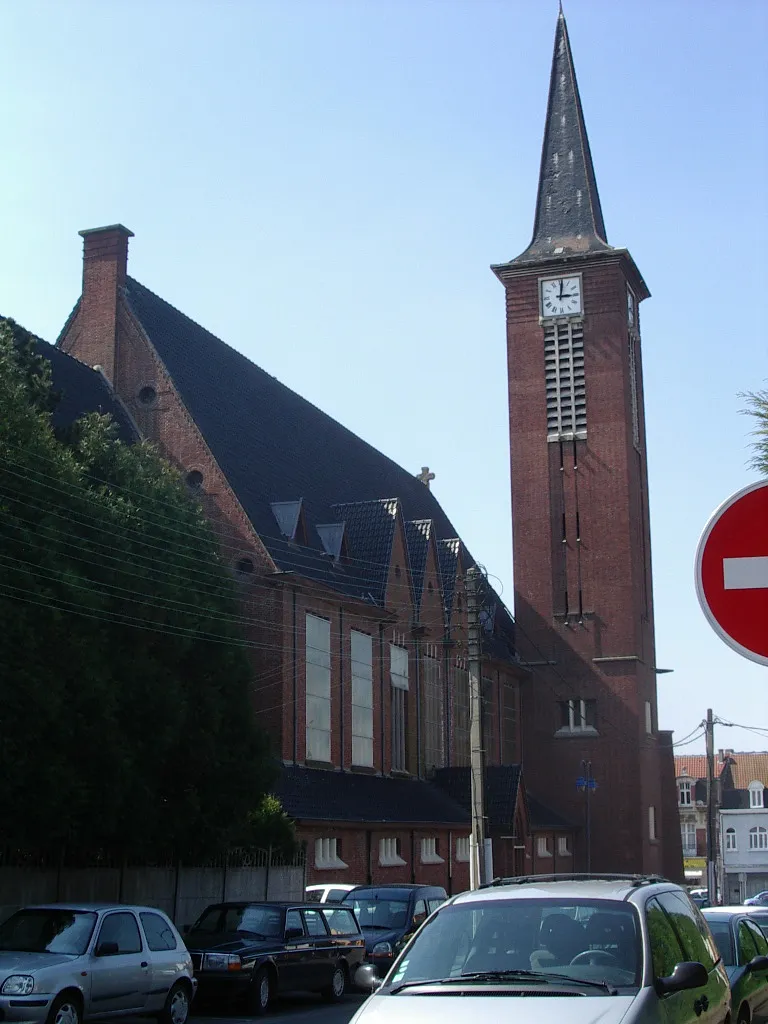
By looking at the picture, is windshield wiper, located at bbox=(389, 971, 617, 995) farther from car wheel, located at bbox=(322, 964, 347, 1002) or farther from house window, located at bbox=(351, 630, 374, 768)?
house window, located at bbox=(351, 630, 374, 768)

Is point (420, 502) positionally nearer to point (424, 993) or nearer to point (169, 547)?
point (169, 547)

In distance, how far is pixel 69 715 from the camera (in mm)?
18844

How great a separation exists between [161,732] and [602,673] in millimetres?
30726

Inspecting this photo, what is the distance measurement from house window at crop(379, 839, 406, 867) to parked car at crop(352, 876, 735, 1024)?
27.7 m

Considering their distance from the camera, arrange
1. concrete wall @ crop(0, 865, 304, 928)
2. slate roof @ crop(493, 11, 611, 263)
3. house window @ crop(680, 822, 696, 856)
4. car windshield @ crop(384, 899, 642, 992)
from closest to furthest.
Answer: car windshield @ crop(384, 899, 642, 992), concrete wall @ crop(0, 865, 304, 928), slate roof @ crop(493, 11, 611, 263), house window @ crop(680, 822, 696, 856)

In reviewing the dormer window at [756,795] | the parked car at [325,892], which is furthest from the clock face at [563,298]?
the dormer window at [756,795]

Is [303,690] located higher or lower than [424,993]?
higher

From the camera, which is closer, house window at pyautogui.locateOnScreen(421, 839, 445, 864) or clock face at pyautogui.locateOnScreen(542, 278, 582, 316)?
house window at pyautogui.locateOnScreen(421, 839, 445, 864)

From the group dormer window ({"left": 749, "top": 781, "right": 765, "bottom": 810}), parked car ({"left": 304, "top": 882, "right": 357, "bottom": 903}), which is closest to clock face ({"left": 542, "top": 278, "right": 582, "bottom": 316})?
parked car ({"left": 304, "top": 882, "right": 357, "bottom": 903})

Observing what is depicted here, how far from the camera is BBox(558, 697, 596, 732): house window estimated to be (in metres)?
49.8

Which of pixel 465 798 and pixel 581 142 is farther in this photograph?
pixel 581 142

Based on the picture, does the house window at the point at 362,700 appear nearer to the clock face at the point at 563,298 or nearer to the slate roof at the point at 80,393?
the slate roof at the point at 80,393

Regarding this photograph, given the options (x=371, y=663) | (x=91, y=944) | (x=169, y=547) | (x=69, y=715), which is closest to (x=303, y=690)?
(x=371, y=663)

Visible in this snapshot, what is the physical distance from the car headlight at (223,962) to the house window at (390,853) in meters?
17.7
